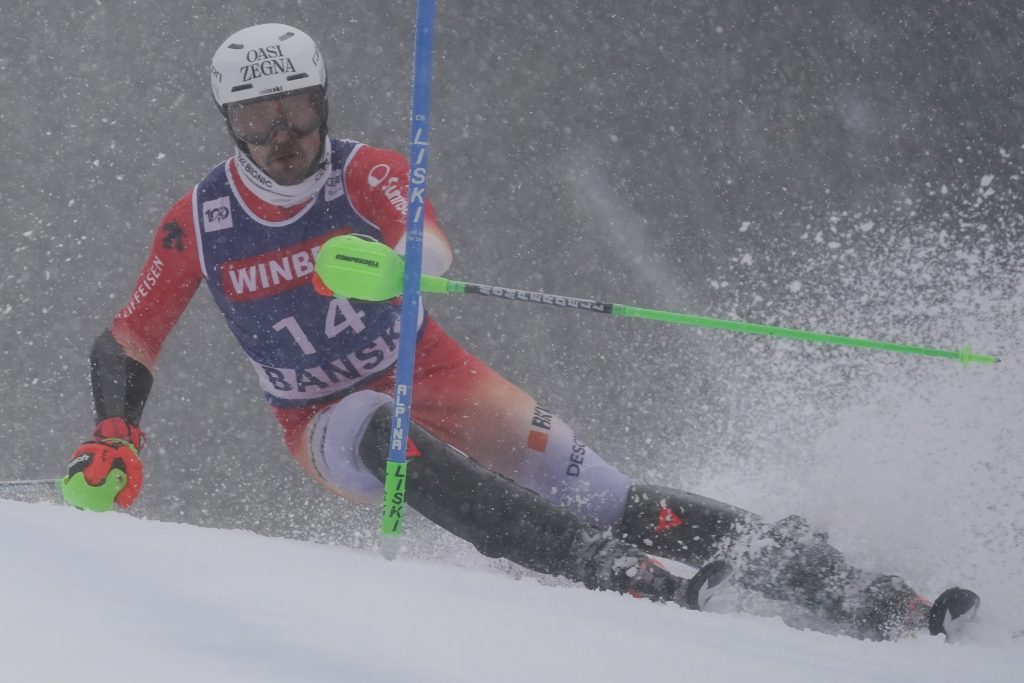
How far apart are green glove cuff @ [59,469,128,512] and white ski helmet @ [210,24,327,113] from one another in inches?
32.8

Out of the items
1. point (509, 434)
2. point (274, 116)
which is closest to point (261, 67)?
point (274, 116)

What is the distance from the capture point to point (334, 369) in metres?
2.47

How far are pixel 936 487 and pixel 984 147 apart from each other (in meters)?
3.02

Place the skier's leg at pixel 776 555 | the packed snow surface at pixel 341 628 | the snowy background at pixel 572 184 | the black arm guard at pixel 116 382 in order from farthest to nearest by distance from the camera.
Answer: the snowy background at pixel 572 184, the black arm guard at pixel 116 382, the skier's leg at pixel 776 555, the packed snow surface at pixel 341 628

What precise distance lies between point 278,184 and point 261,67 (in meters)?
0.25

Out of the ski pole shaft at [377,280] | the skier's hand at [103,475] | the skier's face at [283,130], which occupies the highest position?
the skier's face at [283,130]

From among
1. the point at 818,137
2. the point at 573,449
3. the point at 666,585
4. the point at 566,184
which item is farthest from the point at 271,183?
the point at 818,137

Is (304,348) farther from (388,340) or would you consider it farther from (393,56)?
(393,56)

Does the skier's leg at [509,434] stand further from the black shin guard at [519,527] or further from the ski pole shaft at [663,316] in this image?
the ski pole shaft at [663,316]

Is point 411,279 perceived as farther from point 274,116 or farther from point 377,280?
point 274,116

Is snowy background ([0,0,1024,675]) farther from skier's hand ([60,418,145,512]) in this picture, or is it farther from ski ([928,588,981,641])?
ski ([928,588,981,641])

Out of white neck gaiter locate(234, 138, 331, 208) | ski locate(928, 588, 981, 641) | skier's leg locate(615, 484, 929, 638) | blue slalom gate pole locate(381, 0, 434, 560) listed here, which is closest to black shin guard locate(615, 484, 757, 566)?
skier's leg locate(615, 484, 929, 638)

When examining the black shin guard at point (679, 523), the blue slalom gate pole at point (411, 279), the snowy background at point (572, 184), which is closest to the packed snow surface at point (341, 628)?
the blue slalom gate pole at point (411, 279)

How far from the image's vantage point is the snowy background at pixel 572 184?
199 inches
